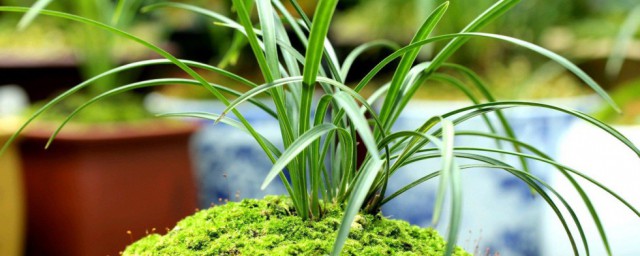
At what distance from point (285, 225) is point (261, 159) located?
3.17 feet

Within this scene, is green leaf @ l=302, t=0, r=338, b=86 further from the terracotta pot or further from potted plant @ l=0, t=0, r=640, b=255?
the terracotta pot

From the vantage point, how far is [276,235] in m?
0.66

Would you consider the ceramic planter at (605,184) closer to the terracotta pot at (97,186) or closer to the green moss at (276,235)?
the green moss at (276,235)

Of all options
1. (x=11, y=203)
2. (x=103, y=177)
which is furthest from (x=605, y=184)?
(x=11, y=203)

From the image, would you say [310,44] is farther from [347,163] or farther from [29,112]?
Result: [29,112]

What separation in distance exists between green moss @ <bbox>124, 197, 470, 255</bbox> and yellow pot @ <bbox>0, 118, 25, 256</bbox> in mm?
864

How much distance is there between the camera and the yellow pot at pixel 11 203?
1.49m

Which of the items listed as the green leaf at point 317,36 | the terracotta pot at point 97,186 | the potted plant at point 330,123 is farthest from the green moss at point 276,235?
the terracotta pot at point 97,186

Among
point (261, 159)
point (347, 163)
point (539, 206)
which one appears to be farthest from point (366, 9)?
point (347, 163)

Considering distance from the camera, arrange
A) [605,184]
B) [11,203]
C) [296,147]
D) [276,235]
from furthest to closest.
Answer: [11,203], [605,184], [276,235], [296,147]

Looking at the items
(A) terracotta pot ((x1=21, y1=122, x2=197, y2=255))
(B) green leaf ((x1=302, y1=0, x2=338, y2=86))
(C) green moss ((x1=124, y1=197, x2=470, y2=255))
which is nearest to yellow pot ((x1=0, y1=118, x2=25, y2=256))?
(A) terracotta pot ((x1=21, y1=122, x2=197, y2=255))

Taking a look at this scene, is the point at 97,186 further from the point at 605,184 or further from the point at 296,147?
the point at 296,147

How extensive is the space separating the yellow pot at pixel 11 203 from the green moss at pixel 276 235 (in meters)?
0.86

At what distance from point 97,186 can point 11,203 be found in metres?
0.15
